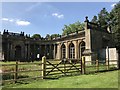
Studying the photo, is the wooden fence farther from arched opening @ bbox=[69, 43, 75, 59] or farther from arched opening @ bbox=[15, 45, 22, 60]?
arched opening @ bbox=[15, 45, 22, 60]

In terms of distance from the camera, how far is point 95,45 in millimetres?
29703

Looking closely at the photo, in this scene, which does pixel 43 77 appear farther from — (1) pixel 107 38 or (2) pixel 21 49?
(2) pixel 21 49

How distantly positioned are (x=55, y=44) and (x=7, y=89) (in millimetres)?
36565

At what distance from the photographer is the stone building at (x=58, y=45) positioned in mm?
29734

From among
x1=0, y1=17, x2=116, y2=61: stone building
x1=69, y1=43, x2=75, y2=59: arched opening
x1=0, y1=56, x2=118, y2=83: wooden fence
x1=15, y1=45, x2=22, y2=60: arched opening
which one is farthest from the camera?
x1=15, y1=45, x2=22, y2=60: arched opening

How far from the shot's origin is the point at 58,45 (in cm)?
4516

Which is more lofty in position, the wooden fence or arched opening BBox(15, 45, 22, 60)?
arched opening BBox(15, 45, 22, 60)

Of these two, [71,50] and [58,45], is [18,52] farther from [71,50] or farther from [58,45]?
[71,50]

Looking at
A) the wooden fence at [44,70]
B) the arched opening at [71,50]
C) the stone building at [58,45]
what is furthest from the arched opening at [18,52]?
the wooden fence at [44,70]

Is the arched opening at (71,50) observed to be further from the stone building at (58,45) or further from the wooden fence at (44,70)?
the wooden fence at (44,70)

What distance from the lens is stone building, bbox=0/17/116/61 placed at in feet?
97.6

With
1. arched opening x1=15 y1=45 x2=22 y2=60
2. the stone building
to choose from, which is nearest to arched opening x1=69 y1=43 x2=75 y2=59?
the stone building

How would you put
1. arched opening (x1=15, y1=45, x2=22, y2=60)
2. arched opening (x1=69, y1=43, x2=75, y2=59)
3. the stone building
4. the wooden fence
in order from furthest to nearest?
1. arched opening (x1=15, y1=45, x2=22, y2=60)
2. arched opening (x1=69, y1=43, x2=75, y2=59)
3. the stone building
4. the wooden fence

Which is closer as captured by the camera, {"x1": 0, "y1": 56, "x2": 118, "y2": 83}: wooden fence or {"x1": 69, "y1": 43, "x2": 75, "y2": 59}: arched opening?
{"x1": 0, "y1": 56, "x2": 118, "y2": 83}: wooden fence
